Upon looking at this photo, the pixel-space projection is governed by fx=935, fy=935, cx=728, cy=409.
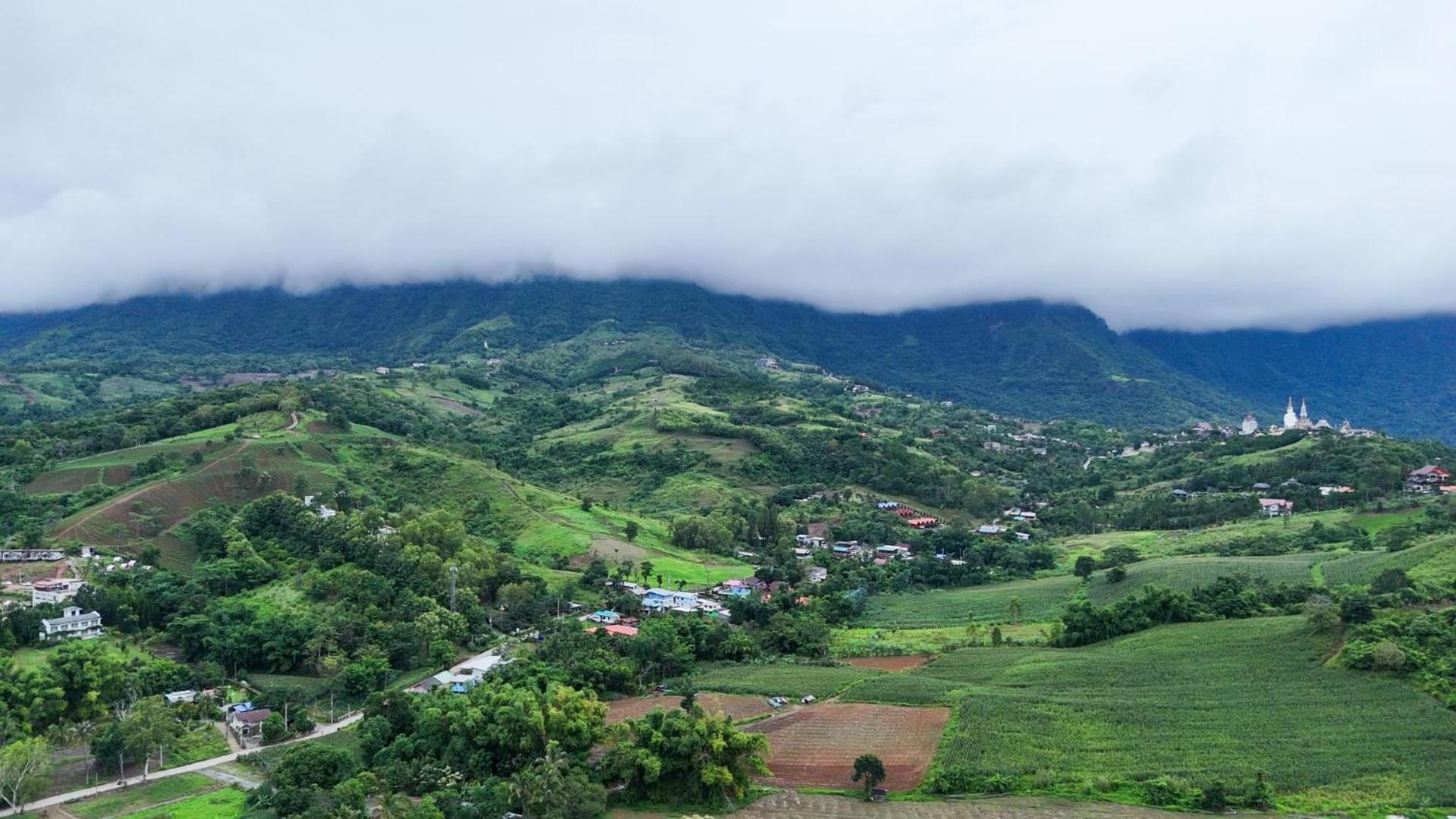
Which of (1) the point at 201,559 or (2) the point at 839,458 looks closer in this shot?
(1) the point at 201,559

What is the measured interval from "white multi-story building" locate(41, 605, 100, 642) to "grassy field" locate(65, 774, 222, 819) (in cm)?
1591

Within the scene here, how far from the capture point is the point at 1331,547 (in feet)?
221

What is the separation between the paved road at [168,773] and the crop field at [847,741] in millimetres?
20414

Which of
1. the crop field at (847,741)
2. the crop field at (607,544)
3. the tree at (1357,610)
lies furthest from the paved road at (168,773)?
the tree at (1357,610)

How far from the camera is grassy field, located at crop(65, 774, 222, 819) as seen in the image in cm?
3578

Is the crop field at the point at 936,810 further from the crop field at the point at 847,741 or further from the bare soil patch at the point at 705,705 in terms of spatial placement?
the bare soil patch at the point at 705,705

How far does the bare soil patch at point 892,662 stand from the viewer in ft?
166

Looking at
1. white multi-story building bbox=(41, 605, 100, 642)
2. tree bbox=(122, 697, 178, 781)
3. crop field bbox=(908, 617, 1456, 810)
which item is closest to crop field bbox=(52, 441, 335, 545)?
white multi-story building bbox=(41, 605, 100, 642)

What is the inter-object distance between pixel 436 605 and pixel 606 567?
1565 cm

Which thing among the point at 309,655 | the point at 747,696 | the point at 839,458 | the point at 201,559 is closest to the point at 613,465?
the point at 839,458

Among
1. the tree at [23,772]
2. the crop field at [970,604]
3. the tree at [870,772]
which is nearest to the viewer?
the tree at [870,772]

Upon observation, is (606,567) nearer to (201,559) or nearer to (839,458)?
(201,559)

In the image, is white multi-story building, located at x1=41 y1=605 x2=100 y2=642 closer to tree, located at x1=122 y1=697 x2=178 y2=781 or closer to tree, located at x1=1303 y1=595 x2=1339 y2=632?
tree, located at x1=122 y1=697 x2=178 y2=781

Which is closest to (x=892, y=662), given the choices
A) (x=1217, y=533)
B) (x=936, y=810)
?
(x=936, y=810)
